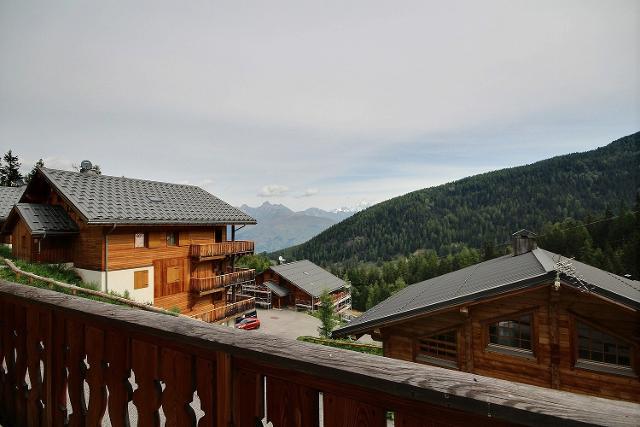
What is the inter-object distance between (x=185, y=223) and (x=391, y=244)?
496ft

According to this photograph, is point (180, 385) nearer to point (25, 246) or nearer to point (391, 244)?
point (25, 246)

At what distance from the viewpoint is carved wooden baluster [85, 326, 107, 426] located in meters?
2.09

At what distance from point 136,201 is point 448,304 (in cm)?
1623

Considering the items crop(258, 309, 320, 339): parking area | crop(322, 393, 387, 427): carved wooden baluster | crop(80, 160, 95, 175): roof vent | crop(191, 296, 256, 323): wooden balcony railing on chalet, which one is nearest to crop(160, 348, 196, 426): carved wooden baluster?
crop(322, 393, 387, 427): carved wooden baluster

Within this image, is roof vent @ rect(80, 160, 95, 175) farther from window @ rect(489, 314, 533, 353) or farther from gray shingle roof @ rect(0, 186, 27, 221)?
window @ rect(489, 314, 533, 353)

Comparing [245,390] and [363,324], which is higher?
[245,390]

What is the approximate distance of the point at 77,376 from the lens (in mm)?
2260

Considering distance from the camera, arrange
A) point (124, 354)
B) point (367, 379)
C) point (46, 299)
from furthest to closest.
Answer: point (46, 299), point (124, 354), point (367, 379)

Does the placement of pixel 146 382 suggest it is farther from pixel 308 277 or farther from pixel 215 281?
pixel 308 277

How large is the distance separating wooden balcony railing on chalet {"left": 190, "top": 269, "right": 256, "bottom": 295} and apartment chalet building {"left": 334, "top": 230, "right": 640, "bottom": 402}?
1238cm

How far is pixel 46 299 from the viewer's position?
95.0 inches

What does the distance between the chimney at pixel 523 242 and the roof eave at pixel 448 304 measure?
21.7 feet

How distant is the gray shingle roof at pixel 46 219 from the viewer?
1562 centimetres

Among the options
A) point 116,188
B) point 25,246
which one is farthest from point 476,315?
point 25,246
